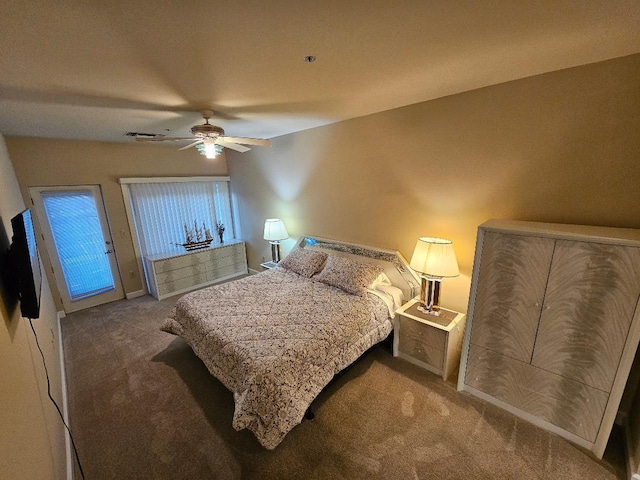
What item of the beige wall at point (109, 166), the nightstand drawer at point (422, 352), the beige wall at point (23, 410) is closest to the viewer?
the beige wall at point (23, 410)

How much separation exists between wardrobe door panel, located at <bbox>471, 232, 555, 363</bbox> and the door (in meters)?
5.00

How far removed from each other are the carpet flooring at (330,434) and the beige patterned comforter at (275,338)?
0.27 metres

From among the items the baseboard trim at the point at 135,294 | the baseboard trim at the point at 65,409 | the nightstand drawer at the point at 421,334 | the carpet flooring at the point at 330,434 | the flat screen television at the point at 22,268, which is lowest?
the carpet flooring at the point at 330,434

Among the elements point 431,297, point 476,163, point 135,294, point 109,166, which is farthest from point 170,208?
point 476,163

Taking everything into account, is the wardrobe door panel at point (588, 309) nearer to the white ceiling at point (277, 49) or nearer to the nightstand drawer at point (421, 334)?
the nightstand drawer at point (421, 334)

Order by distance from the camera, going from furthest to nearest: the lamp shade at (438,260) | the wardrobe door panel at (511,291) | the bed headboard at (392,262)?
1. the bed headboard at (392,262)
2. the lamp shade at (438,260)
3. the wardrobe door panel at (511,291)

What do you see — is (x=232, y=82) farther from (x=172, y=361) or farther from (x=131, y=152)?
(x=131, y=152)

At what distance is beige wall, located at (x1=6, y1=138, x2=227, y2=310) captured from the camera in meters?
3.34

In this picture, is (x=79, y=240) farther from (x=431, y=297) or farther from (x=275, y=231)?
(x=431, y=297)

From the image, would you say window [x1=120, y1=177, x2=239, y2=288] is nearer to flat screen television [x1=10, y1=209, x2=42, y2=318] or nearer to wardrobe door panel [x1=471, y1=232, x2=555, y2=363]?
flat screen television [x1=10, y1=209, x2=42, y2=318]

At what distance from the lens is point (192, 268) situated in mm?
4488

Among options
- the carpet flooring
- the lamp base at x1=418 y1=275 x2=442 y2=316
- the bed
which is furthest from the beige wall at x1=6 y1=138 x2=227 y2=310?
the lamp base at x1=418 y1=275 x2=442 y2=316

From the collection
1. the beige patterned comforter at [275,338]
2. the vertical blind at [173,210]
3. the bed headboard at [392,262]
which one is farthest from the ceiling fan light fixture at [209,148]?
the vertical blind at [173,210]

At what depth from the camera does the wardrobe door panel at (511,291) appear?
5.82 ft
